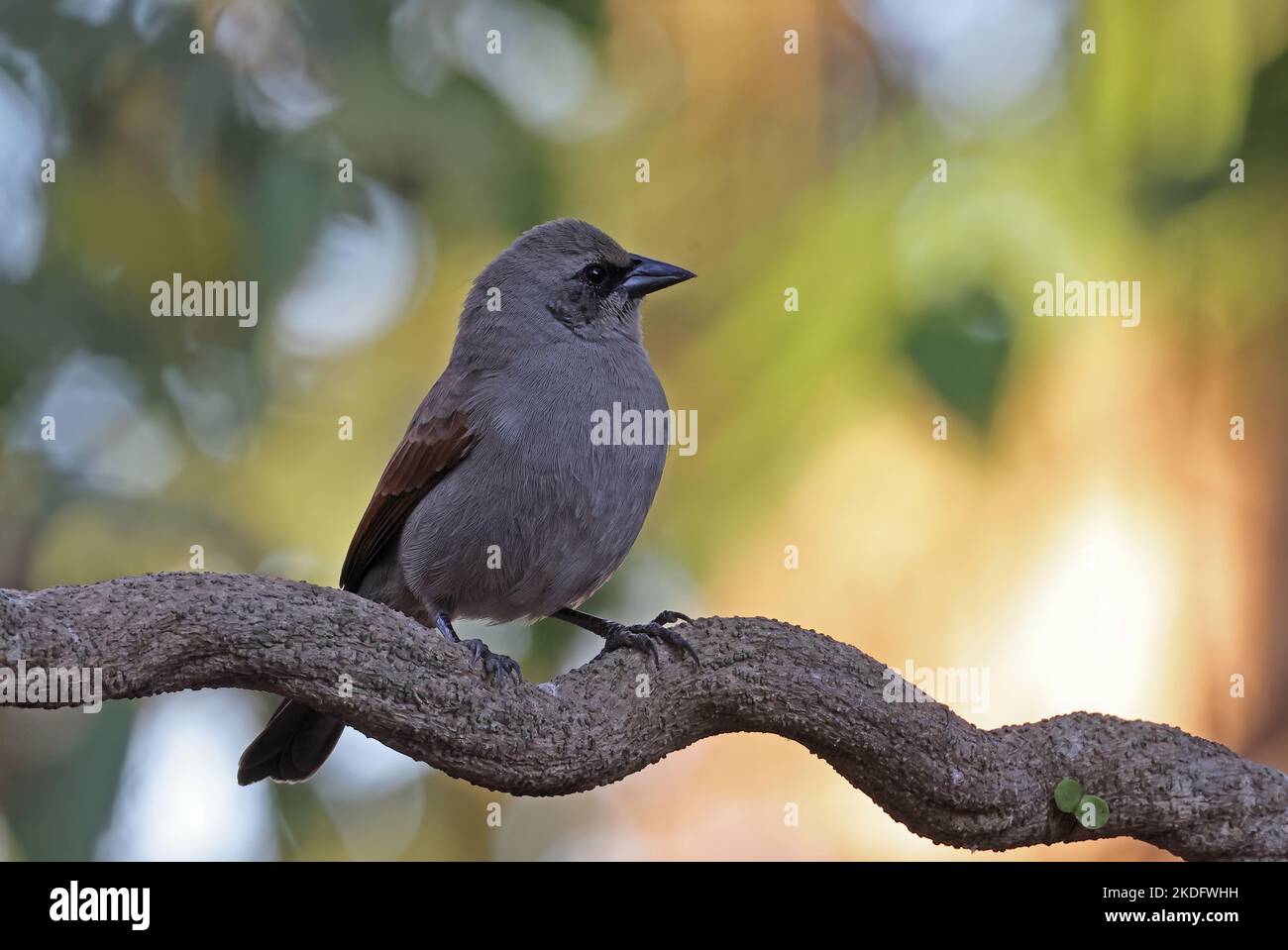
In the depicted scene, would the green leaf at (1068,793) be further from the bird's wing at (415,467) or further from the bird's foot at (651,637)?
the bird's wing at (415,467)

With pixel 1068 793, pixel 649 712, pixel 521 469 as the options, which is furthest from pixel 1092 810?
pixel 521 469

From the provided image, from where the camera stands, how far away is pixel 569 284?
4.82 meters

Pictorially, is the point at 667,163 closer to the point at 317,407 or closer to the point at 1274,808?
the point at 317,407

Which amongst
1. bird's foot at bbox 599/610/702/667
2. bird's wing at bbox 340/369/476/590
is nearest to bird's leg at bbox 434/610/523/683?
bird's foot at bbox 599/610/702/667

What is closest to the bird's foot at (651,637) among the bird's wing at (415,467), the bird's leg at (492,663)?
the bird's leg at (492,663)

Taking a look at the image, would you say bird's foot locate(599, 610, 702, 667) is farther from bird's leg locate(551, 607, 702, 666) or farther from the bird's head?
the bird's head

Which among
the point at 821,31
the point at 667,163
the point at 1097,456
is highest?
the point at 821,31

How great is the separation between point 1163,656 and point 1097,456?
0.96 m

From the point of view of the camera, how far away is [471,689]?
3.45 metres

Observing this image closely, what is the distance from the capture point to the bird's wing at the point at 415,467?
452 cm

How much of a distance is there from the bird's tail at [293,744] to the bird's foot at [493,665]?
86 centimetres

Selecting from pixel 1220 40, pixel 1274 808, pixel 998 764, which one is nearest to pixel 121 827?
pixel 998 764

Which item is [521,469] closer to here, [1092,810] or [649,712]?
[649,712]

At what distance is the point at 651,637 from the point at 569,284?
1.48 m
